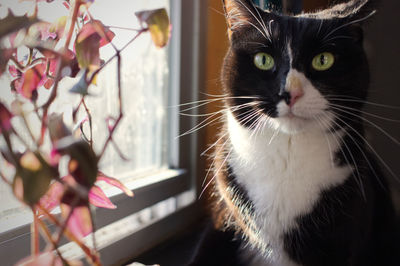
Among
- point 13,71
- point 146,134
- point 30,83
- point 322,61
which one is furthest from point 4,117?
point 146,134

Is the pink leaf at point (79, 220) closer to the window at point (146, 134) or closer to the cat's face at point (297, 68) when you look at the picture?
the window at point (146, 134)

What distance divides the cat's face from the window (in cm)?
28

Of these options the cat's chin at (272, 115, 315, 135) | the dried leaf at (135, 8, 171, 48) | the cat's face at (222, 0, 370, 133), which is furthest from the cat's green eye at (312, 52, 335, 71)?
the dried leaf at (135, 8, 171, 48)

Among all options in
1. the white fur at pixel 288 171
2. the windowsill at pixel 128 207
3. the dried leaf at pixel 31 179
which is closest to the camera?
the dried leaf at pixel 31 179

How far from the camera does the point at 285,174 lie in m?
0.73

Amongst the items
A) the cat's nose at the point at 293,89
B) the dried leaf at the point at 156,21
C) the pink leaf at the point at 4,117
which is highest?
the dried leaf at the point at 156,21

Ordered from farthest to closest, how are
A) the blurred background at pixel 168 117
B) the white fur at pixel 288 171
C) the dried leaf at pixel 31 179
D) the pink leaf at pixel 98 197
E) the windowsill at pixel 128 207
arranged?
the blurred background at pixel 168 117
the white fur at pixel 288 171
the windowsill at pixel 128 207
the pink leaf at pixel 98 197
the dried leaf at pixel 31 179

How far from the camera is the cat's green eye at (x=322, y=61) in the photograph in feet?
2.28

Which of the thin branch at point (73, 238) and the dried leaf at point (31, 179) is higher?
the dried leaf at point (31, 179)

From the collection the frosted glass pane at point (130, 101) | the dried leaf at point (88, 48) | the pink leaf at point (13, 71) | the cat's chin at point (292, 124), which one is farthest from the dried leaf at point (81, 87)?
the cat's chin at point (292, 124)

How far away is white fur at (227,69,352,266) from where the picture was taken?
0.71 m

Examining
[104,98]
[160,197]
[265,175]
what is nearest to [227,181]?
[265,175]

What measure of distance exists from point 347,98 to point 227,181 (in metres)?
0.31

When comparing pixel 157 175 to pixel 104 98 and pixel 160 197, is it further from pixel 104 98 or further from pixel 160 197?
pixel 104 98
